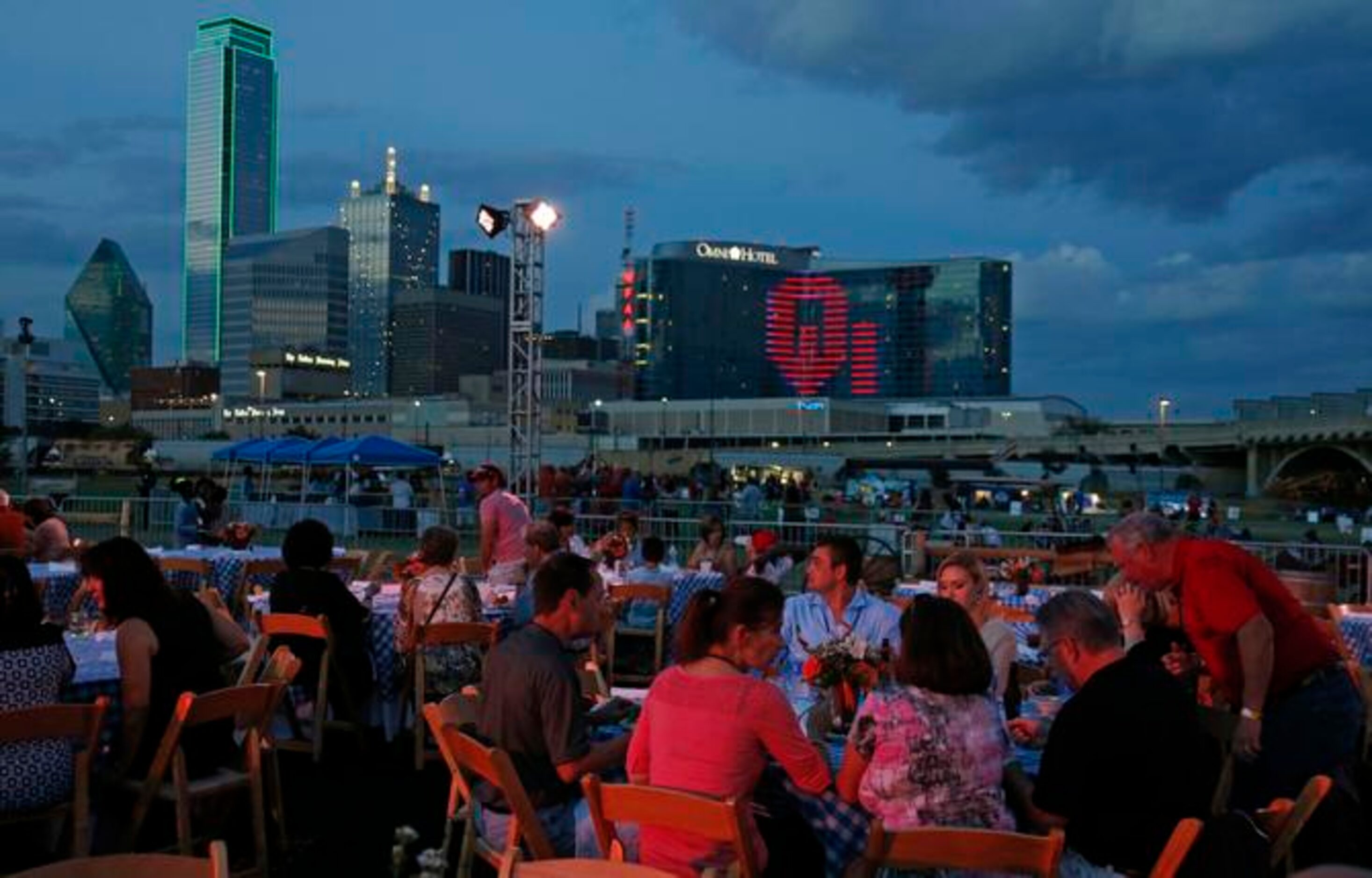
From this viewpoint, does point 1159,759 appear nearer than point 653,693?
Yes

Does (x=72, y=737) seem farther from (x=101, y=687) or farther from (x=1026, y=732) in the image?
(x=1026, y=732)

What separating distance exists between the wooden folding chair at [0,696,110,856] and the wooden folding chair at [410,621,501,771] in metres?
2.59

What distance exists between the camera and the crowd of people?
3963mm

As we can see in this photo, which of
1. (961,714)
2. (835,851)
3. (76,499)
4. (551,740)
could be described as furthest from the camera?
(76,499)

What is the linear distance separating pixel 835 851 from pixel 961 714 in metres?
0.68

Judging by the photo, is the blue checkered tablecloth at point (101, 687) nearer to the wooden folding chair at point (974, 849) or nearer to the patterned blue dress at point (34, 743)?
the patterned blue dress at point (34, 743)

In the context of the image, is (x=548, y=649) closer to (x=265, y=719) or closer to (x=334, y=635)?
(x=265, y=719)

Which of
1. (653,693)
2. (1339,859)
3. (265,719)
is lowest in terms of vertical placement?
(1339,859)

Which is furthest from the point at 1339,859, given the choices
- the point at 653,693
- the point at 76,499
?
A: the point at 76,499

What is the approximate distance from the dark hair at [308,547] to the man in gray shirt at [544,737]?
3753mm

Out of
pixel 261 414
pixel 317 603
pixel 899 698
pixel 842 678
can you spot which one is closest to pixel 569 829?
pixel 842 678

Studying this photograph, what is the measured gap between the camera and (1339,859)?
5188 mm

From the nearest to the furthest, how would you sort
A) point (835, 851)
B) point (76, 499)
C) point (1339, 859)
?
point (835, 851)
point (1339, 859)
point (76, 499)

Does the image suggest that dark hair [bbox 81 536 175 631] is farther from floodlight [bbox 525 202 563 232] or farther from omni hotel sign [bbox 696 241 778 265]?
omni hotel sign [bbox 696 241 778 265]
